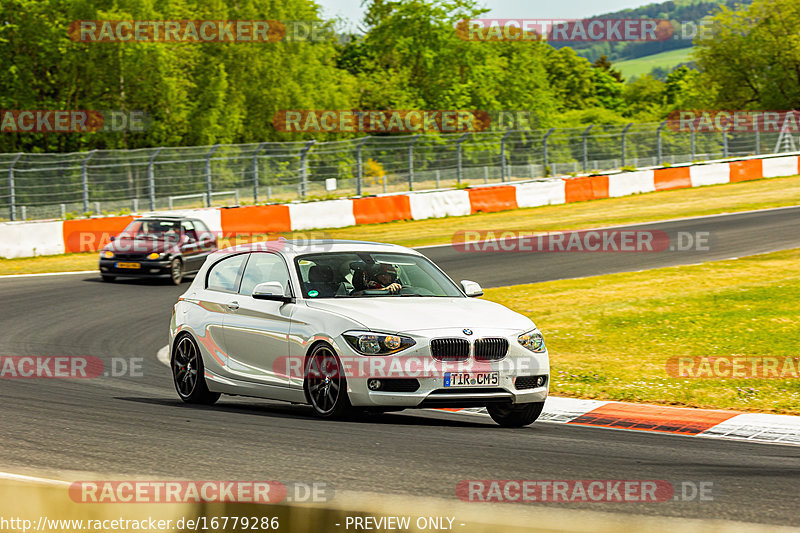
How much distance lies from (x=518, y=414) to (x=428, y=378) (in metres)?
1.08

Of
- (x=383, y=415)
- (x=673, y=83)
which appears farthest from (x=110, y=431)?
(x=673, y=83)

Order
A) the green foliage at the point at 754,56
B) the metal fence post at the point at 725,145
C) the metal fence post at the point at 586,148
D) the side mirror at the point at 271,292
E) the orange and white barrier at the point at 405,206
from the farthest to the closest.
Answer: the green foliage at the point at 754,56 < the metal fence post at the point at 725,145 < the metal fence post at the point at 586,148 < the orange and white barrier at the point at 405,206 < the side mirror at the point at 271,292

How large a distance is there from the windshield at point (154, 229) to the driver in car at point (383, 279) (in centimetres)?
1376

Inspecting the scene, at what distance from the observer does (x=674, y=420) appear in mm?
9117

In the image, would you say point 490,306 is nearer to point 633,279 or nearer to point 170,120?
point 633,279

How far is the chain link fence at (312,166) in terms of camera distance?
29.8m

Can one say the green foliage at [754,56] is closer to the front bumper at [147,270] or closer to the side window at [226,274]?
the front bumper at [147,270]

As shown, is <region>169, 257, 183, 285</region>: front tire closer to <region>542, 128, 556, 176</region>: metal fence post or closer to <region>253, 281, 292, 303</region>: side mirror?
<region>253, 281, 292, 303</region>: side mirror

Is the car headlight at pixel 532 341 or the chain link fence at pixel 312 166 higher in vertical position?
the chain link fence at pixel 312 166

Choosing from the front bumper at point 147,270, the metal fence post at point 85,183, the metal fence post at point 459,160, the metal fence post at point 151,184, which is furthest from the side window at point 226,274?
the metal fence post at point 459,160

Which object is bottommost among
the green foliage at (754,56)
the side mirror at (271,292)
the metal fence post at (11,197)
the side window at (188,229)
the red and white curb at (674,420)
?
the red and white curb at (674,420)

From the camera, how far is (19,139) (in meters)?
54.8

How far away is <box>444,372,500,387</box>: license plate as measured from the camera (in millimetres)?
8008

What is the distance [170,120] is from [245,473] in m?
52.2
